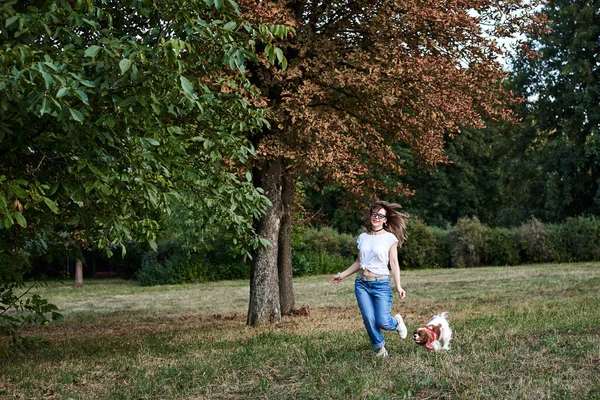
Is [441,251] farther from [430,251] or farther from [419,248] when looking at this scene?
[419,248]

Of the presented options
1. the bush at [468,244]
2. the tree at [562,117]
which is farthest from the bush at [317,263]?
the tree at [562,117]

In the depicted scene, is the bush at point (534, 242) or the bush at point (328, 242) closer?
the bush at point (534, 242)

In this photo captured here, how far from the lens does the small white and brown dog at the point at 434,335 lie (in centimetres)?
816

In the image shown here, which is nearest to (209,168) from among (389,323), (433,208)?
(389,323)

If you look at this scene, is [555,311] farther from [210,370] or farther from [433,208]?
[433,208]

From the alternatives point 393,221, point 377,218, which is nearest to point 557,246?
point 393,221

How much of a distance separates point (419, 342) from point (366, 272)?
1.01m

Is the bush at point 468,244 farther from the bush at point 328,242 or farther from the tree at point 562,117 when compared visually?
the tree at point 562,117

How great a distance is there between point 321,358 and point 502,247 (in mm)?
28540

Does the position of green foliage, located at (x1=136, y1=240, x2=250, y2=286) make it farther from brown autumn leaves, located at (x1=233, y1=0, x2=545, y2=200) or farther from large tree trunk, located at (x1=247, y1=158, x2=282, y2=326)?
brown autumn leaves, located at (x1=233, y1=0, x2=545, y2=200)

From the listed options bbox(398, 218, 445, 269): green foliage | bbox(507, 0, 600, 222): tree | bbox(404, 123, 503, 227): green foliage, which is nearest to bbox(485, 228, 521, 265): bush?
bbox(398, 218, 445, 269): green foliage

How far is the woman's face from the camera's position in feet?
28.4

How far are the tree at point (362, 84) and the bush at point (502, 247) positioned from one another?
21.9 meters

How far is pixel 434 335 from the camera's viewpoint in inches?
324
